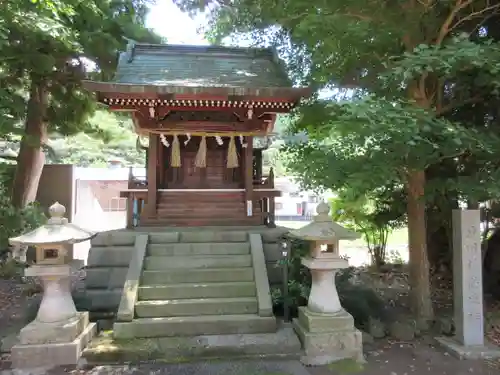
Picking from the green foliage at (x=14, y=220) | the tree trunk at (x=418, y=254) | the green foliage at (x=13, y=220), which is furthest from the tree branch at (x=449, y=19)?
the green foliage at (x=14, y=220)

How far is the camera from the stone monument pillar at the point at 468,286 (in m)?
5.66

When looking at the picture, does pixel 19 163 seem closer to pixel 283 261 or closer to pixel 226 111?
pixel 226 111

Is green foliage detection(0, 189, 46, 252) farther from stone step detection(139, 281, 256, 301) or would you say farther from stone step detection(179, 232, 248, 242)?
stone step detection(139, 281, 256, 301)

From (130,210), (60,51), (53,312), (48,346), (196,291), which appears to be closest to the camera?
(48,346)

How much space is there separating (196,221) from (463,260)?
5507 millimetres

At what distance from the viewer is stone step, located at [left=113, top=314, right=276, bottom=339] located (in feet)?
18.4

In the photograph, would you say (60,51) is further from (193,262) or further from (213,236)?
(193,262)

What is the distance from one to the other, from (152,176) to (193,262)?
286 cm

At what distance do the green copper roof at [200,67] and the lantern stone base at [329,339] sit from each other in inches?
196

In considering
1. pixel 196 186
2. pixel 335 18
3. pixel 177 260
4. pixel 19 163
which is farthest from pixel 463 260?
pixel 19 163

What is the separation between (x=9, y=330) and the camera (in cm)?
626

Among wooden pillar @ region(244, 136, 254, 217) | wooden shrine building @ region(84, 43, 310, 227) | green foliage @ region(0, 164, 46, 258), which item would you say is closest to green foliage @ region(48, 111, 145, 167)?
green foliage @ region(0, 164, 46, 258)

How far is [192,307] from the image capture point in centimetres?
606

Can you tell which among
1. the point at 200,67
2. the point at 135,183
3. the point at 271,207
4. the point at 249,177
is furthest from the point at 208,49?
the point at 271,207
